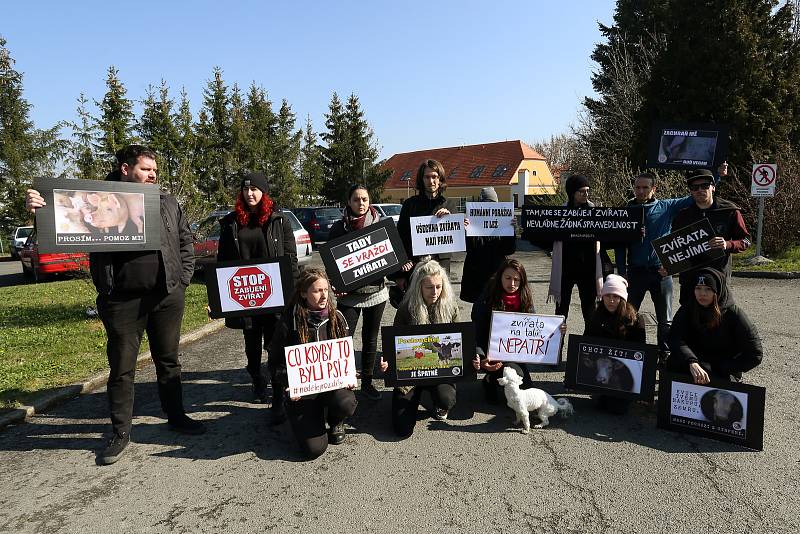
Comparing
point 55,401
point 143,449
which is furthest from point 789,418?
point 55,401

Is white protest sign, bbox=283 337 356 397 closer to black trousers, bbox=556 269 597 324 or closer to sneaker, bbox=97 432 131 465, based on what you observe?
sneaker, bbox=97 432 131 465

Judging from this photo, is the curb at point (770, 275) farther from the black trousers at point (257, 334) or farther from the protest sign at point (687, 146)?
the black trousers at point (257, 334)

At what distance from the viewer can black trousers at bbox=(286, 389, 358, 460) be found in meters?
3.74

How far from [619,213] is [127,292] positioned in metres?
4.61

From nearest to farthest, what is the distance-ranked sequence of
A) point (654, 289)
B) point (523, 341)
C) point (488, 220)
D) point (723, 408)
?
point (723, 408)
point (523, 341)
point (488, 220)
point (654, 289)

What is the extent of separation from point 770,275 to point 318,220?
49.7 ft

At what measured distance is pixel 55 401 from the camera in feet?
16.2

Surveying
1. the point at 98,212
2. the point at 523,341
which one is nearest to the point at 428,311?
the point at 523,341

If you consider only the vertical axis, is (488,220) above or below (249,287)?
above

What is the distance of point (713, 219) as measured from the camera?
4785 millimetres

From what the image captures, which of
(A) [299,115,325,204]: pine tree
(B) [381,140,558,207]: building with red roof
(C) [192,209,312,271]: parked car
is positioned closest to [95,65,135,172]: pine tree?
(C) [192,209,312,271]: parked car

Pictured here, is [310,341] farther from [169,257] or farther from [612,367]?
[612,367]

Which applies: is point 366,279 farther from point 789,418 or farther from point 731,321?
point 789,418

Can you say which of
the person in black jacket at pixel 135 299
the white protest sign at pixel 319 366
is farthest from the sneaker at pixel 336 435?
the person in black jacket at pixel 135 299
